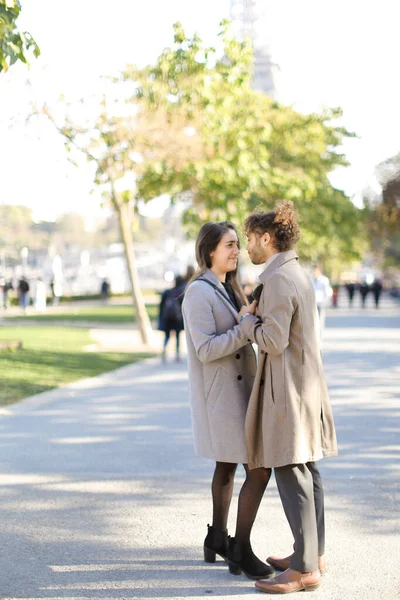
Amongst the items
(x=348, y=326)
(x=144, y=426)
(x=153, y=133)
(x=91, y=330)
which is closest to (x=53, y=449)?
(x=144, y=426)

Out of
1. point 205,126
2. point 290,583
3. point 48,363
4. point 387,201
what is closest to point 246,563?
point 290,583

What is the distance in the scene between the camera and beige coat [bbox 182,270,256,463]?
17.1ft

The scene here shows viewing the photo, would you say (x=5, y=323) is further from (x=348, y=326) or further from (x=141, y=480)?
(x=141, y=480)

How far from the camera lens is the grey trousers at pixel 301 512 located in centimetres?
497

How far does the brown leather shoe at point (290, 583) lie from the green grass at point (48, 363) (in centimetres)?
806

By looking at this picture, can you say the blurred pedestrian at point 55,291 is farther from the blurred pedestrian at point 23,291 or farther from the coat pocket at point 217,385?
the coat pocket at point 217,385

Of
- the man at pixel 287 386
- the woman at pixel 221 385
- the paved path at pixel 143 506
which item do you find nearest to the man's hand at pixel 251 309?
the man at pixel 287 386

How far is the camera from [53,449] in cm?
915

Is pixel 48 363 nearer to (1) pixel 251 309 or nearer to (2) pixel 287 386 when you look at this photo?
(1) pixel 251 309

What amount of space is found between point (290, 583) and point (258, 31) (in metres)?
123

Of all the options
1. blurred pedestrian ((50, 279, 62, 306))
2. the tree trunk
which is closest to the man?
the tree trunk

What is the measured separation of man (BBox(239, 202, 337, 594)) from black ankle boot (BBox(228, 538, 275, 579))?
181 millimetres

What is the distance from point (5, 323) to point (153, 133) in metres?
17.9

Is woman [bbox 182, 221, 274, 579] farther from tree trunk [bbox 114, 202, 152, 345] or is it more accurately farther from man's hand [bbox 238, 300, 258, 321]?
tree trunk [bbox 114, 202, 152, 345]
